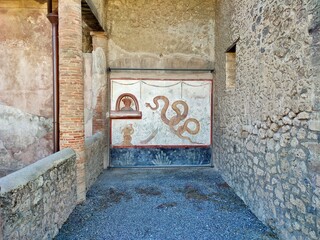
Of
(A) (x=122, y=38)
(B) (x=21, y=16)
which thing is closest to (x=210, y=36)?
(A) (x=122, y=38)

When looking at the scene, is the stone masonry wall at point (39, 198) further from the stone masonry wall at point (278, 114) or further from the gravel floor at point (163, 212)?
the stone masonry wall at point (278, 114)

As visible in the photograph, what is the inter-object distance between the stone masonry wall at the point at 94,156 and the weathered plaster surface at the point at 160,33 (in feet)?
7.35

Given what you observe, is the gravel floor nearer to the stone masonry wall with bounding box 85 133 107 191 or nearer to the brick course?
the stone masonry wall with bounding box 85 133 107 191

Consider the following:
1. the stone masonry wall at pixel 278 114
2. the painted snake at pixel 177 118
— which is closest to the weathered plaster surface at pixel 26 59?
the painted snake at pixel 177 118

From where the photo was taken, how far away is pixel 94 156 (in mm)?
5289

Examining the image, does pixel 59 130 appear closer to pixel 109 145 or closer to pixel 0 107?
pixel 0 107

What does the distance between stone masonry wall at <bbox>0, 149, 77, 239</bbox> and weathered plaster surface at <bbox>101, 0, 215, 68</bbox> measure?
150 inches

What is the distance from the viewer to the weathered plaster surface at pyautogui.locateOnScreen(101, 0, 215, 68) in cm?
658

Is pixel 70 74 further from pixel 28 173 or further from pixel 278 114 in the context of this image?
pixel 278 114

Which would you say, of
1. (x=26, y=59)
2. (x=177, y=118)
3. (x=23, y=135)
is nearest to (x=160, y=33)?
(x=177, y=118)

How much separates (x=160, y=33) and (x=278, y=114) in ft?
15.1

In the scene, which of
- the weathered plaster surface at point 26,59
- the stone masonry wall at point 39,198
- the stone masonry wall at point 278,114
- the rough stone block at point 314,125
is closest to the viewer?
the stone masonry wall at point 39,198

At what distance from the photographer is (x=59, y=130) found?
3859 millimetres

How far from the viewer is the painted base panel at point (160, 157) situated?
673cm
